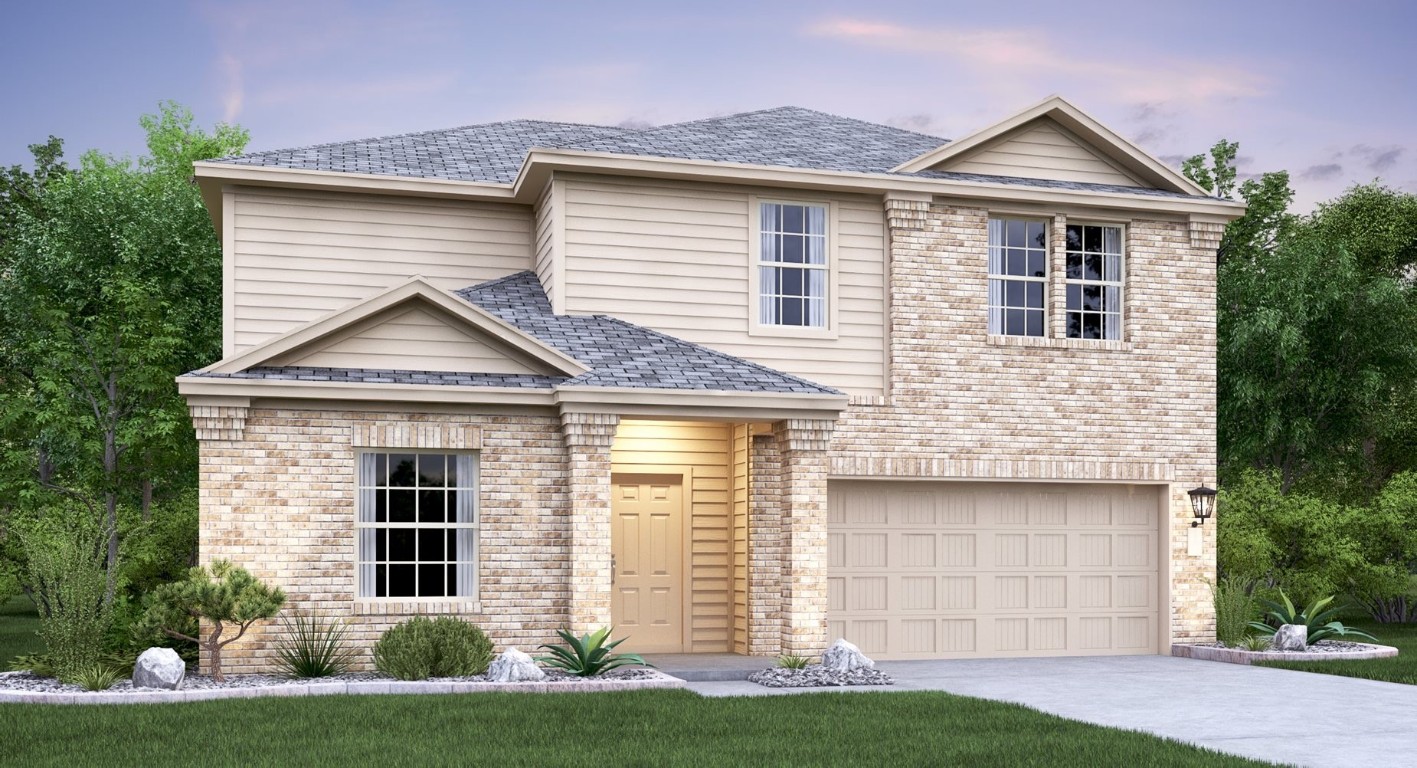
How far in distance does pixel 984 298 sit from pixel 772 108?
6.53 metres

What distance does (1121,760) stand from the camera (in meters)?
9.97

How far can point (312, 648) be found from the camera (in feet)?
48.7

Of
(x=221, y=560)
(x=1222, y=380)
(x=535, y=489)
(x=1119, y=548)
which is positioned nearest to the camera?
(x=221, y=560)

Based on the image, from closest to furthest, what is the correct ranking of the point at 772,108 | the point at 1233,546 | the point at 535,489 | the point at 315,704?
the point at 315,704 < the point at 535,489 < the point at 1233,546 < the point at 772,108

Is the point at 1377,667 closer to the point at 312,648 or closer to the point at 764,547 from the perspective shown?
the point at 764,547

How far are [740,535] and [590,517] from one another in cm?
278

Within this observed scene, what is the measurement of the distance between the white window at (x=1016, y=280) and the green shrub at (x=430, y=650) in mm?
8444

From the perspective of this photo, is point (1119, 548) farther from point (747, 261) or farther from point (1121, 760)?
point (1121, 760)

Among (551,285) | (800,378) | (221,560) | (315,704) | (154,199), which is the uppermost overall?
(154,199)

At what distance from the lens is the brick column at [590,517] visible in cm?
1565

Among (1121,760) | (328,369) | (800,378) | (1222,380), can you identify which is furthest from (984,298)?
(1222,380)

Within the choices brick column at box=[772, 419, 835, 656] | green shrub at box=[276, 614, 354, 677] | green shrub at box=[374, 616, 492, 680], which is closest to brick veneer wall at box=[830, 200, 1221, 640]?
brick column at box=[772, 419, 835, 656]

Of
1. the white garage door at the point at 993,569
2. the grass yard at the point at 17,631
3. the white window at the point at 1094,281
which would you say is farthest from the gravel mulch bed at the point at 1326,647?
the grass yard at the point at 17,631

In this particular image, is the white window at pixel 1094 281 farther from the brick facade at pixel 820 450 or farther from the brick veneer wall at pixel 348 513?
the brick veneer wall at pixel 348 513
